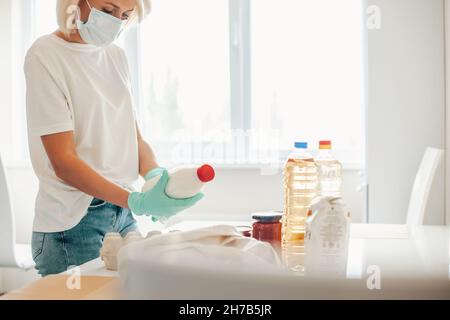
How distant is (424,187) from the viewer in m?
1.57

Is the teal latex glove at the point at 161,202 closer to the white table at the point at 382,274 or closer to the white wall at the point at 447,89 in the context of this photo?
the white table at the point at 382,274

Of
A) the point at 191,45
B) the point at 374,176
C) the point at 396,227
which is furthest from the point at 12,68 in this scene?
the point at 396,227

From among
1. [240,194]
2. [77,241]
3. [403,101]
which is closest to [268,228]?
[77,241]

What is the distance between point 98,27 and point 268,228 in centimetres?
64

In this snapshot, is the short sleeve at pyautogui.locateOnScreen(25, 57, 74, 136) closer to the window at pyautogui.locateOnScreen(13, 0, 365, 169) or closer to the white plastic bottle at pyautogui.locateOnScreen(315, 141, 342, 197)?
the white plastic bottle at pyautogui.locateOnScreen(315, 141, 342, 197)

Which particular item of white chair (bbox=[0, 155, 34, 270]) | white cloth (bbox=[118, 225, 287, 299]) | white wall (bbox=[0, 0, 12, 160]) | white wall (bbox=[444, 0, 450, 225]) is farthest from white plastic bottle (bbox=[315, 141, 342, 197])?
white wall (bbox=[0, 0, 12, 160])

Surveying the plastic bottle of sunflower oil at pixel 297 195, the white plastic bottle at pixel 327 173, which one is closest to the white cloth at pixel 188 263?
the plastic bottle of sunflower oil at pixel 297 195

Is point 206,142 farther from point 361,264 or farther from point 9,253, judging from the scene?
point 361,264

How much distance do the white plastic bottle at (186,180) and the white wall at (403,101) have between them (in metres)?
1.34

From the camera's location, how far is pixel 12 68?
9.53 feet

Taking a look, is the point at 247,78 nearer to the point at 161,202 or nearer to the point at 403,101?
the point at 403,101

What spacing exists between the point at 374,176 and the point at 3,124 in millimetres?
1977

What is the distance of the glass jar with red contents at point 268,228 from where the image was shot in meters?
0.94

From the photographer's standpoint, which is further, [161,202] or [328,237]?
[161,202]
